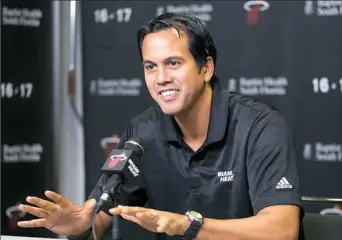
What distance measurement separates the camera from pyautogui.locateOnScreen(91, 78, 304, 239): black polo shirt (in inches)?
76.9

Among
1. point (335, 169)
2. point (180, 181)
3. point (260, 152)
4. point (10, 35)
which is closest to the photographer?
point (260, 152)

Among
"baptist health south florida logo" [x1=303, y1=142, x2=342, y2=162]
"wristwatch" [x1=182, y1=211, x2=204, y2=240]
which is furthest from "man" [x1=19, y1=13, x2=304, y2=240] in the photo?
"baptist health south florida logo" [x1=303, y1=142, x2=342, y2=162]

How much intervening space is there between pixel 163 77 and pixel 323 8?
1675mm

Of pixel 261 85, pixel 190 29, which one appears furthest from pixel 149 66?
pixel 261 85

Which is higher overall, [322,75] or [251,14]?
[251,14]

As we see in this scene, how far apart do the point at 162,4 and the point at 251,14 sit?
54cm

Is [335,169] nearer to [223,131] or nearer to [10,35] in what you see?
[223,131]

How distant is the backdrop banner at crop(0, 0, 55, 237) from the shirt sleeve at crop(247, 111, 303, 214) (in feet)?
6.52

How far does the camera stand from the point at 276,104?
3506mm

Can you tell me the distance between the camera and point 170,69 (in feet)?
6.68

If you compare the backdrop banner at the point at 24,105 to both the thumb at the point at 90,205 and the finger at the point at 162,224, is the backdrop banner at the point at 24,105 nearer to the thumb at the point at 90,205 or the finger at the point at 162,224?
the thumb at the point at 90,205

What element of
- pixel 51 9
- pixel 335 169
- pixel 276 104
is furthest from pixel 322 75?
pixel 51 9

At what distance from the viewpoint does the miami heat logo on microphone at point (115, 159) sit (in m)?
1.67

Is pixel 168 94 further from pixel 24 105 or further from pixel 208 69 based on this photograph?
pixel 24 105
